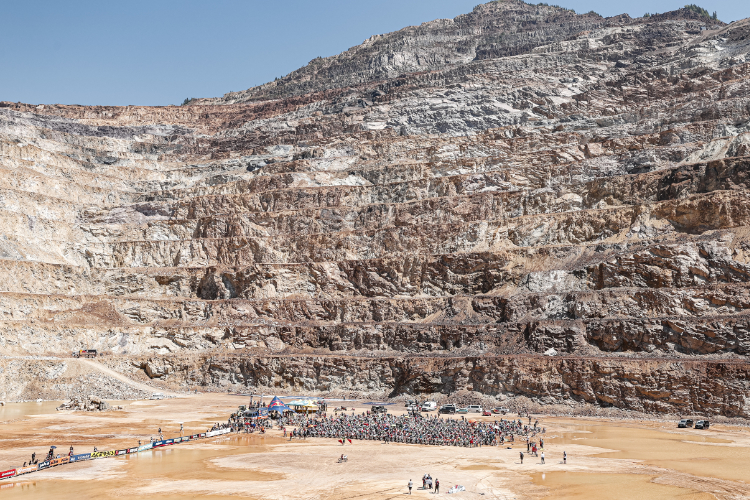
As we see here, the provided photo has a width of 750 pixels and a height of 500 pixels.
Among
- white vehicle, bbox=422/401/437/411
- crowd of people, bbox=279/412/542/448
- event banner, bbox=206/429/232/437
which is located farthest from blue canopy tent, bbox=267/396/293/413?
white vehicle, bbox=422/401/437/411

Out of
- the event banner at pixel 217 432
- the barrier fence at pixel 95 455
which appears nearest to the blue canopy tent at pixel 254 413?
the event banner at pixel 217 432

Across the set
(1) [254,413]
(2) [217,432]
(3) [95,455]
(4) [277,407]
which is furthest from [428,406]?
(3) [95,455]

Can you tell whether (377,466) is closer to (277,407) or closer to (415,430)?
(415,430)

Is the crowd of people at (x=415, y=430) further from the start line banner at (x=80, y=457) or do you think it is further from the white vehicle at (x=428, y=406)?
the start line banner at (x=80, y=457)

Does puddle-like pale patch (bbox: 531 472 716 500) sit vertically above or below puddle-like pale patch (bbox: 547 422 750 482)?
below

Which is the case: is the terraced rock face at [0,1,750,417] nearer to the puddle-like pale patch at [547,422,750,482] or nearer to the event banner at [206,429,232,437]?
the puddle-like pale patch at [547,422,750,482]

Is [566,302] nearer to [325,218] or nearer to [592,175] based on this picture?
[592,175]

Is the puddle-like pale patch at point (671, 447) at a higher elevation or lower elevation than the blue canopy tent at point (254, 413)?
lower
